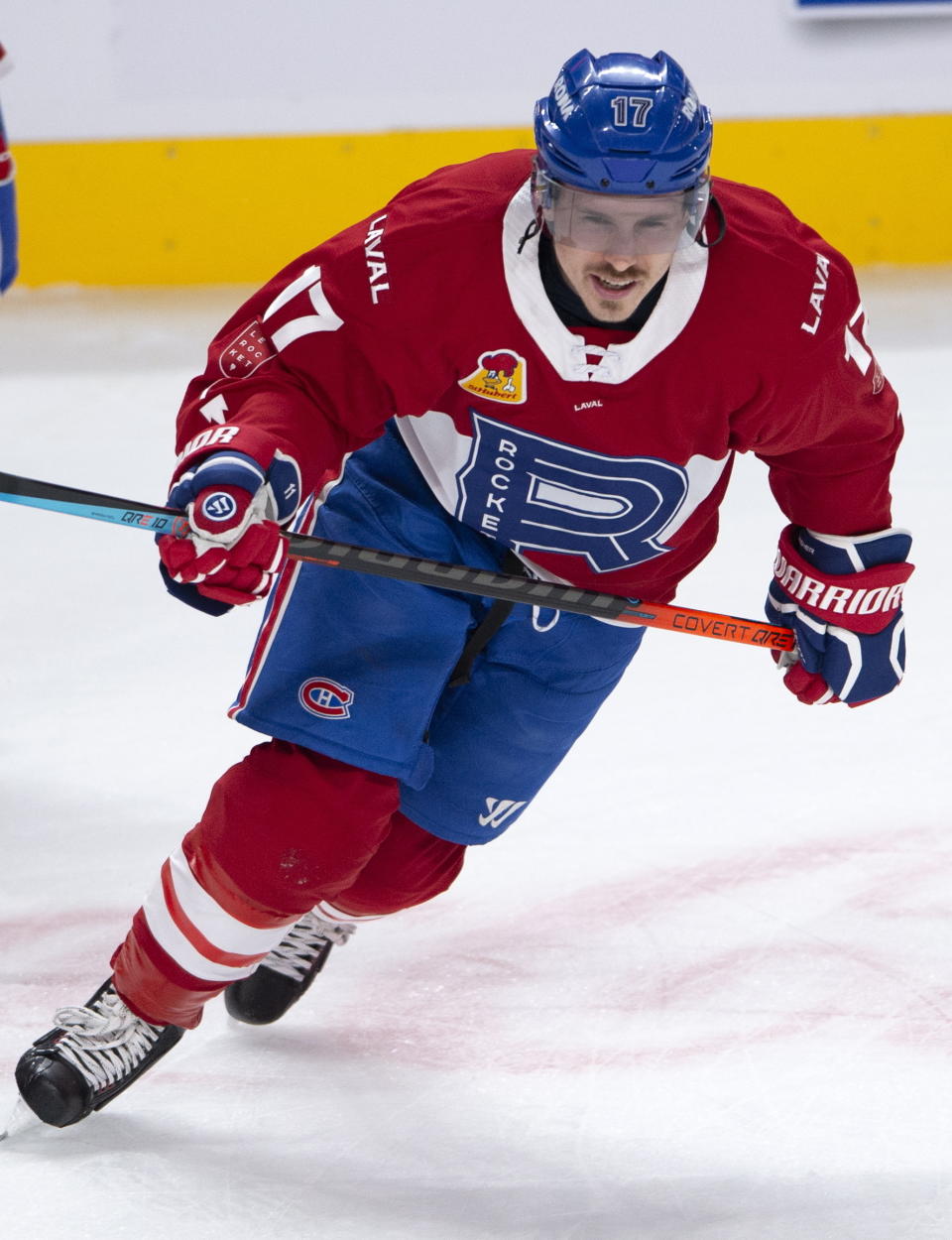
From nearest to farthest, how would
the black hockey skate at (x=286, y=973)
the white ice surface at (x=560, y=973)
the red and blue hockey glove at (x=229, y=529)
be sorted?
the red and blue hockey glove at (x=229, y=529) < the white ice surface at (x=560, y=973) < the black hockey skate at (x=286, y=973)

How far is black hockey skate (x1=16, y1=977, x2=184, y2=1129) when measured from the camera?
1778mm

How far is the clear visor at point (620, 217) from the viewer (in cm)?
159

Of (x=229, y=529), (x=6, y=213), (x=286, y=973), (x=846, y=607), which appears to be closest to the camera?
(x=229, y=529)

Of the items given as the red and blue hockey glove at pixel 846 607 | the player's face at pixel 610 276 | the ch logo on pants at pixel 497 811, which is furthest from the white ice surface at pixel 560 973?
the player's face at pixel 610 276

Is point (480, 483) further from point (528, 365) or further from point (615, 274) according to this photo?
point (615, 274)

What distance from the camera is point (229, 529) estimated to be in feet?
5.12

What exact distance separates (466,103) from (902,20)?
49.8 inches

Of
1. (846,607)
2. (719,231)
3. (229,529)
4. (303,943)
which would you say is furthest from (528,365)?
(303,943)

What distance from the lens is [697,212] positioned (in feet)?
5.31

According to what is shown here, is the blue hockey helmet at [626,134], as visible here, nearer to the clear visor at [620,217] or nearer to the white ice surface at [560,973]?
the clear visor at [620,217]

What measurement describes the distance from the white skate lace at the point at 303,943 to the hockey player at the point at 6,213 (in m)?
1.38

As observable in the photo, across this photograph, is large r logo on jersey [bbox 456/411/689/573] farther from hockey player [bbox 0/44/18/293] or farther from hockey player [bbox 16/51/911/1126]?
hockey player [bbox 0/44/18/293]

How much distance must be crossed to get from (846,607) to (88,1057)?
0.95m

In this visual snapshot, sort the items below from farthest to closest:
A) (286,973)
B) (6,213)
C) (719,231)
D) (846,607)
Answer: (6,213) → (286,973) → (846,607) → (719,231)
